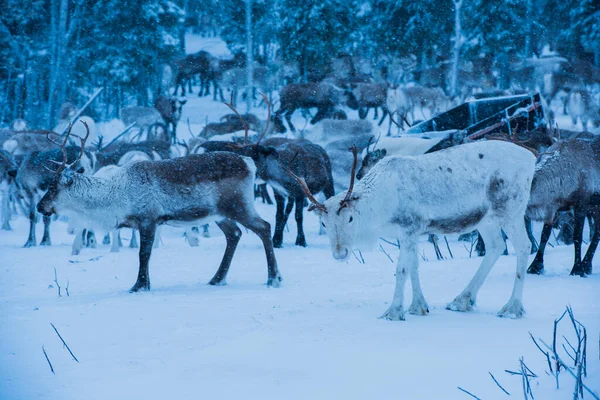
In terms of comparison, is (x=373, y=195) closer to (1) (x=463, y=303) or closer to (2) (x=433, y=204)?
(2) (x=433, y=204)

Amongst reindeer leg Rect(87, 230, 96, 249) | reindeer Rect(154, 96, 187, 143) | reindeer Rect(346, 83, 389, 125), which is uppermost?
reindeer Rect(346, 83, 389, 125)

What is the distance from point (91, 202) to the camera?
6797 mm

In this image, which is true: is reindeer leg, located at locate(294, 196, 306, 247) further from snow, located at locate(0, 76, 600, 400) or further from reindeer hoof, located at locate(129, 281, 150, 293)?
reindeer hoof, located at locate(129, 281, 150, 293)

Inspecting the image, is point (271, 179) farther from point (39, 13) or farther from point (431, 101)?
point (39, 13)

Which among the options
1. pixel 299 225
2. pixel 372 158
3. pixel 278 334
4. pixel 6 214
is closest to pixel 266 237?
pixel 278 334

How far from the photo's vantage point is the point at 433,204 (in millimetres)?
5047

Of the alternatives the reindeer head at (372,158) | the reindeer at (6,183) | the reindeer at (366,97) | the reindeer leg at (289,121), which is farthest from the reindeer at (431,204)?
the reindeer at (366,97)

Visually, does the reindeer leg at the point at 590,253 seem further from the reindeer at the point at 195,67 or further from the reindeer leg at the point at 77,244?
the reindeer at the point at 195,67

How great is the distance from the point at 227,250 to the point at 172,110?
62.8 feet

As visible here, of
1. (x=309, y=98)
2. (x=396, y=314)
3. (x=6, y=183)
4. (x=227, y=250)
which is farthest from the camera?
(x=309, y=98)

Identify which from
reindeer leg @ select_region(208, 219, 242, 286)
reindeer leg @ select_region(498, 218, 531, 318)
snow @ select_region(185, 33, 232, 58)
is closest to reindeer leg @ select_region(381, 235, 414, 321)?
reindeer leg @ select_region(498, 218, 531, 318)

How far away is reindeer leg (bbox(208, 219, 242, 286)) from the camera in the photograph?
6832 millimetres

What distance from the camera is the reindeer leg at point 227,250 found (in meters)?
6.83

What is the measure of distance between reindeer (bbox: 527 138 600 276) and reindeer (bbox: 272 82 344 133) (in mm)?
17929
